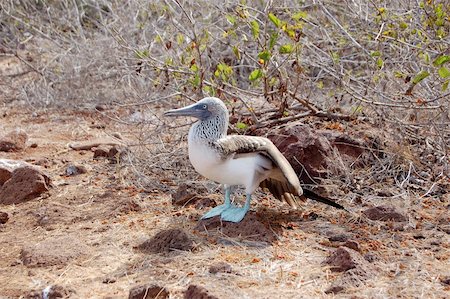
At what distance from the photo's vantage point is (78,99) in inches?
296

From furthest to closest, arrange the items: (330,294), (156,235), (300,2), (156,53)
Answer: (156,53)
(300,2)
(156,235)
(330,294)

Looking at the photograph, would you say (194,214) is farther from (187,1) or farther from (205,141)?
(187,1)

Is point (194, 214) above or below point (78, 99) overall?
above

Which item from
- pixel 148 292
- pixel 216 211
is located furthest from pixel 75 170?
pixel 148 292

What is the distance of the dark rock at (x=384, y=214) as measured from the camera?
4246 millimetres

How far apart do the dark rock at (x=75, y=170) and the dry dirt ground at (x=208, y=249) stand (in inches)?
11.8

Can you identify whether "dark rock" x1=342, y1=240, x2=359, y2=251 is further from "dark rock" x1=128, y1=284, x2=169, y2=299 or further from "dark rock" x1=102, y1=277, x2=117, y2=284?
"dark rock" x1=102, y1=277, x2=117, y2=284

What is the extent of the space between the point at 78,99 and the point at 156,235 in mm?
3818

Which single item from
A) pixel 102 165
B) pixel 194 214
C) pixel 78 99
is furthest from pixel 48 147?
pixel 194 214

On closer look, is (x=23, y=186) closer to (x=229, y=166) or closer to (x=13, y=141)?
(x=13, y=141)

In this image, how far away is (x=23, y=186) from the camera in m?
4.90

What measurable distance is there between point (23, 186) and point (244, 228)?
1592 millimetres

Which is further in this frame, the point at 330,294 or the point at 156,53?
the point at 156,53

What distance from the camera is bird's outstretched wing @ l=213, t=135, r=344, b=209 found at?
13.3ft
